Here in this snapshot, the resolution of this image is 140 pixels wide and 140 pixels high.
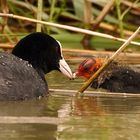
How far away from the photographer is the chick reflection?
23.7 ft

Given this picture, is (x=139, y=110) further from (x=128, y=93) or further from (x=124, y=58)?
(x=124, y=58)

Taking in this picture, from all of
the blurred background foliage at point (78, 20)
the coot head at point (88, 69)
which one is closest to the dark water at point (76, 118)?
the coot head at point (88, 69)

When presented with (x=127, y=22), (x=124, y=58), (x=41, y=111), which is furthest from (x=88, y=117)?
(x=127, y=22)

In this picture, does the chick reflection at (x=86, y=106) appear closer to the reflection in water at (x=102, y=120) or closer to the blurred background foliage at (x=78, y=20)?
the reflection in water at (x=102, y=120)

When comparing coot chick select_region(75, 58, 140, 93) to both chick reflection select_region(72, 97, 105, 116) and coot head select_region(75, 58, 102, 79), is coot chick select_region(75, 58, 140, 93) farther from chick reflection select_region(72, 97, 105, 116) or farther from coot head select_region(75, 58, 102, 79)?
chick reflection select_region(72, 97, 105, 116)

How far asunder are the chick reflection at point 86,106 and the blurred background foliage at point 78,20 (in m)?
2.75

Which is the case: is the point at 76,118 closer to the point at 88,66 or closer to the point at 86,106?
the point at 86,106

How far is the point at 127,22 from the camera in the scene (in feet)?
44.2

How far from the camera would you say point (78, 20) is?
508 inches

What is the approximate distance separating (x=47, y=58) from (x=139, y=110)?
1518 mm

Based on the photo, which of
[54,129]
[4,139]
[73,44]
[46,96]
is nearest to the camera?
[4,139]

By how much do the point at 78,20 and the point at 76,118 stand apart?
6.16 meters

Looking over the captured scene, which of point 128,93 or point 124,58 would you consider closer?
point 128,93

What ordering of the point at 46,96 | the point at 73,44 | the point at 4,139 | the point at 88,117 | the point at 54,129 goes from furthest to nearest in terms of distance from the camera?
the point at 73,44
the point at 46,96
the point at 88,117
the point at 54,129
the point at 4,139
